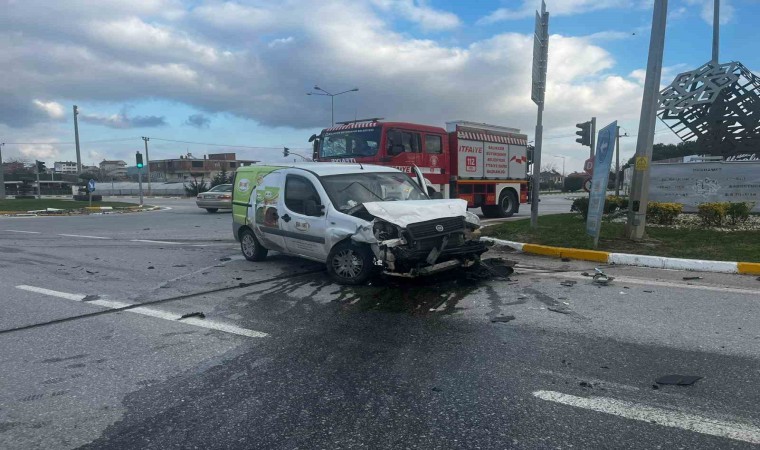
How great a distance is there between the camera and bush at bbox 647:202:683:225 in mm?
12148

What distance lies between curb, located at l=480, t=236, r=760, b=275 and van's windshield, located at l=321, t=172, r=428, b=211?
158 centimetres

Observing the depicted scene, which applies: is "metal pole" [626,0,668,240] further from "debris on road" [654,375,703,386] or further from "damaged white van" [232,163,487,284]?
"debris on road" [654,375,703,386]

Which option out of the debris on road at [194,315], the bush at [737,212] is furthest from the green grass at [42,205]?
the bush at [737,212]

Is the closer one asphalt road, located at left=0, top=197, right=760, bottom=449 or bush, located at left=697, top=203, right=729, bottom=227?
asphalt road, located at left=0, top=197, right=760, bottom=449

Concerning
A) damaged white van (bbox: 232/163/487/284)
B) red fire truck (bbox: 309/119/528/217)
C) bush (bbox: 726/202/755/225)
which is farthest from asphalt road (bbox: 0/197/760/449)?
red fire truck (bbox: 309/119/528/217)

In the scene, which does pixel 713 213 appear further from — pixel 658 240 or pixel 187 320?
pixel 187 320

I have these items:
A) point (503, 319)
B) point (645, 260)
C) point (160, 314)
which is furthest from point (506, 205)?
point (160, 314)

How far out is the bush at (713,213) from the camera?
11.6 metres

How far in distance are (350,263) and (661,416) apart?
441 centimetres

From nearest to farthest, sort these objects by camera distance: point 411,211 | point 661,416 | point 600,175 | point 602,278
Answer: point 661,416
point 411,211
point 602,278
point 600,175

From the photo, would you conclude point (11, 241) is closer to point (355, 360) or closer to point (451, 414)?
point (355, 360)

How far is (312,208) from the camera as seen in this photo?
25.1 feet

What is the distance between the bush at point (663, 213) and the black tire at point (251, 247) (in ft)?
30.3

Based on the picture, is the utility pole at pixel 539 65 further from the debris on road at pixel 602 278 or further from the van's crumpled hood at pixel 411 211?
the van's crumpled hood at pixel 411 211
